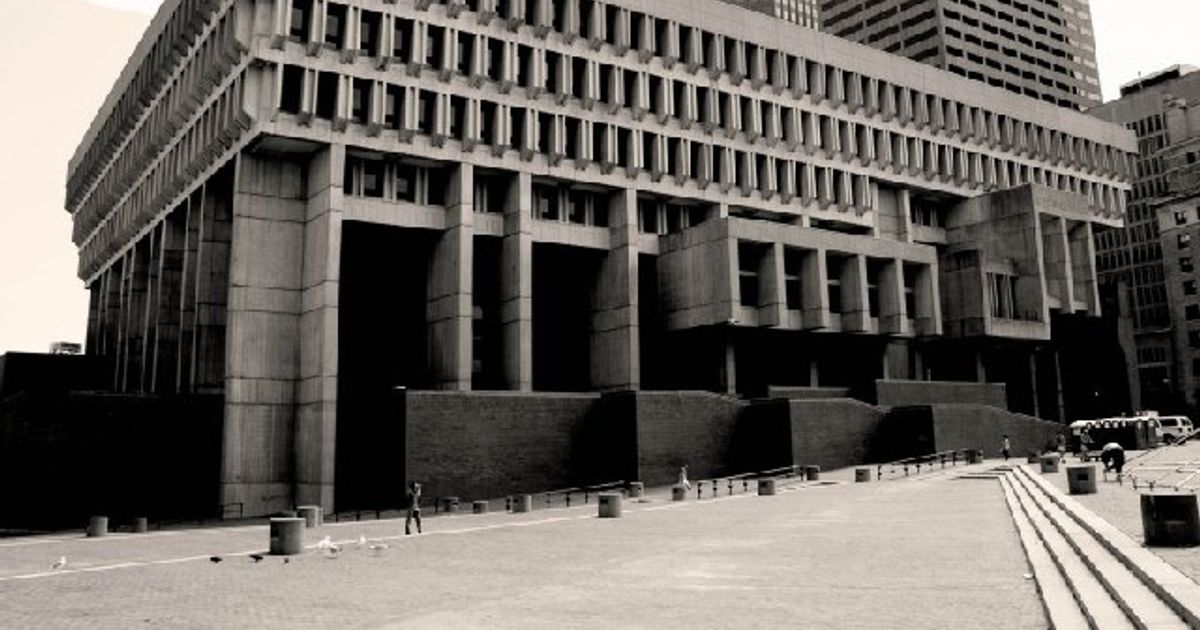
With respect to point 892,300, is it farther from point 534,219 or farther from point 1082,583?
point 1082,583

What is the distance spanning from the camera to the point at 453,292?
49500 mm

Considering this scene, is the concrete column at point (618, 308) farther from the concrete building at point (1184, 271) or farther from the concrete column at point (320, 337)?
the concrete building at point (1184, 271)

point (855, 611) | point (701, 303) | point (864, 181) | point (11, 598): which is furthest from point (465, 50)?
point (855, 611)

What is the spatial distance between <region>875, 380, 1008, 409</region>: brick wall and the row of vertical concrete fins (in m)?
36.6

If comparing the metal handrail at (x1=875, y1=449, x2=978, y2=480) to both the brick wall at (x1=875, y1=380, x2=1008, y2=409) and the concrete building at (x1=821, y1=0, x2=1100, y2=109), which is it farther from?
the concrete building at (x1=821, y1=0, x2=1100, y2=109)

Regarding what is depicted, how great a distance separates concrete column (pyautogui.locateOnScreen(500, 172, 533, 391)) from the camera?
51156 millimetres

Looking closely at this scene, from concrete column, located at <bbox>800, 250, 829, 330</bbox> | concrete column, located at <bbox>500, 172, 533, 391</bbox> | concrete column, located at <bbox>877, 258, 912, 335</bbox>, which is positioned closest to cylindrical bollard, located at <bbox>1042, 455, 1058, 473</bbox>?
concrete column, located at <bbox>800, 250, 829, 330</bbox>

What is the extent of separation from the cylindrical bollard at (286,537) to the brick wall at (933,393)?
3985cm

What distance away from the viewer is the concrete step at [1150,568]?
8.98 metres

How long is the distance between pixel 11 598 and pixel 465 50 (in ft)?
140

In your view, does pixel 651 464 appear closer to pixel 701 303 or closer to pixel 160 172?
pixel 701 303

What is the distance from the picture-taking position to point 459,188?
50.8 m

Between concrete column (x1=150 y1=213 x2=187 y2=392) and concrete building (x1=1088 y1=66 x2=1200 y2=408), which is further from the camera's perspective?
concrete building (x1=1088 y1=66 x2=1200 y2=408)

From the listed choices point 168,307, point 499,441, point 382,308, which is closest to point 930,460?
point 499,441
